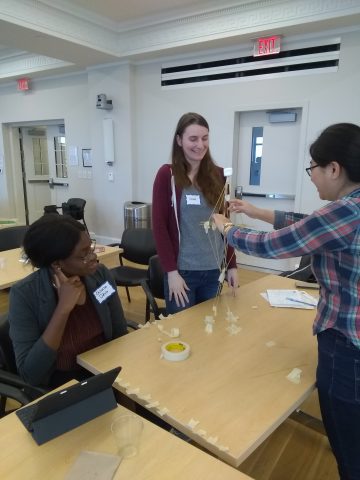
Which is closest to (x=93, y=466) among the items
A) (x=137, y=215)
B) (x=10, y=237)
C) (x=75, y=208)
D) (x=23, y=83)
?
(x=10, y=237)

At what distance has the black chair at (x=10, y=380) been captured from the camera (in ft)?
4.33

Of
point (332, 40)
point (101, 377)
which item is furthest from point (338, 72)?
point (101, 377)

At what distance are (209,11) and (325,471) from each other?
15.5 feet

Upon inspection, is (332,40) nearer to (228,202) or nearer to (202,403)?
(228,202)

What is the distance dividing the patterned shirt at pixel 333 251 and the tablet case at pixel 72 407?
25.1 inches

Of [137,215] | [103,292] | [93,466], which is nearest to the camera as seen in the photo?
[93,466]

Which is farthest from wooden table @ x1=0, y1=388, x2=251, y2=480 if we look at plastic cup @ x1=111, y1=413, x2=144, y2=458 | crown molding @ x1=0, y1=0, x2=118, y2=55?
crown molding @ x1=0, y1=0, x2=118, y2=55

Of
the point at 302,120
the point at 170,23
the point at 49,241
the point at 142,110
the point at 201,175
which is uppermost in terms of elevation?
the point at 170,23

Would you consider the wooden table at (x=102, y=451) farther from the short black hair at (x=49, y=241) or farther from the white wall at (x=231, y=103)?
the white wall at (x=231, y=103)

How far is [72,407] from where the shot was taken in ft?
3.26

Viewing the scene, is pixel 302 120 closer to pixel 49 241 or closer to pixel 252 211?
pixel 252 211

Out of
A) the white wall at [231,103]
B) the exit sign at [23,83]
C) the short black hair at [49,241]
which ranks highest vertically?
the exit sign at [23,83]

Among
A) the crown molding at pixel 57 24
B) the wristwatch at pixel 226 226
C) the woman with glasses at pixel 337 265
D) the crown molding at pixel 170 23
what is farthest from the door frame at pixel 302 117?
the woman with glasses at pixel 337 265

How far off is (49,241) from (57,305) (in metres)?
0.25
